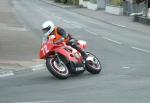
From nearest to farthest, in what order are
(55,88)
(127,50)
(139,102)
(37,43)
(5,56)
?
1. (139,102)
2. (55,88)
3. (5,56)
4. (127,50)
5. (37,43)

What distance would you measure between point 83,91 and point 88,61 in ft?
9.59

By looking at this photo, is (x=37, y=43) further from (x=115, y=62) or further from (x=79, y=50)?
(x=79, y=50)

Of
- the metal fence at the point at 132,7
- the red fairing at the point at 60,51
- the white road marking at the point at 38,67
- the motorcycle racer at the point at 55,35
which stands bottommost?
the metal fence at the point at 132,7

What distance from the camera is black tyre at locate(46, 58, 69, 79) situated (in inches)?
550

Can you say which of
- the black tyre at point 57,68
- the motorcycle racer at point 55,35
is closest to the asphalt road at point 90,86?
the black tyre at point 57,68

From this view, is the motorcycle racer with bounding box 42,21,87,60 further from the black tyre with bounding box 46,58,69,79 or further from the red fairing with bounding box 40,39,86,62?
the black tyre with bounding box 46,58,69,79

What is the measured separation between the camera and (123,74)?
1470 cm

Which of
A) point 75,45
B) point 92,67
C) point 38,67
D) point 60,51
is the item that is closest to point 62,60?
point 60,51

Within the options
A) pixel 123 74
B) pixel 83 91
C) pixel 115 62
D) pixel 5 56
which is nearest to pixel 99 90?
pixel 83 91

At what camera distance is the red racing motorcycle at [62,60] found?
14031 millimetres

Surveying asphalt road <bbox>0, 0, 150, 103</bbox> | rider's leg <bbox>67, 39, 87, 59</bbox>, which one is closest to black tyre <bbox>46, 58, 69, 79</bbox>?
asphalt road <bbox>0, 0, 150, 103</bbox>

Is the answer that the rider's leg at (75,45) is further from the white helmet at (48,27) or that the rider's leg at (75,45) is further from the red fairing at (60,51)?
the white helmet at (48,27)

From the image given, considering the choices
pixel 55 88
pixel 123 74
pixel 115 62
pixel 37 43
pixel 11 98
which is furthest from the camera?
pixel 37 43

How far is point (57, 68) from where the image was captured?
46.1 feet
